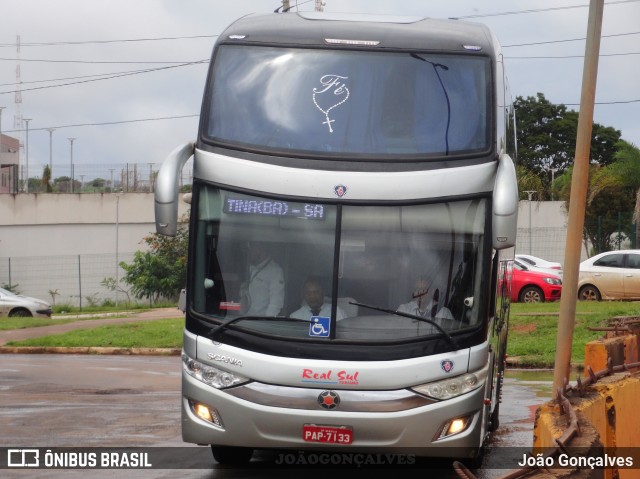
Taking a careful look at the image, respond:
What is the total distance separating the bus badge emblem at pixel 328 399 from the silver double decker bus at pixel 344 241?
1 centimetres

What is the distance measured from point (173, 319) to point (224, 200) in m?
20.9

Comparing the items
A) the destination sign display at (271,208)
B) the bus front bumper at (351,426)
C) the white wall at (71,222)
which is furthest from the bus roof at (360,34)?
the white wall at (71,222)

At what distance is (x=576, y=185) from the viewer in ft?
37.6

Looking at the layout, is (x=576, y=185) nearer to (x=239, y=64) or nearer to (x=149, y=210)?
(x=239, y=64)

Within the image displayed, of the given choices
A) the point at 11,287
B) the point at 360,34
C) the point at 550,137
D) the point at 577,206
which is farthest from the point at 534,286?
the point at 550,137

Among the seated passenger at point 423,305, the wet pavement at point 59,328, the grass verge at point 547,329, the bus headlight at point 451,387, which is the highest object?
the seated passenger at point 423,305

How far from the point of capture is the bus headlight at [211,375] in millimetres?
8898

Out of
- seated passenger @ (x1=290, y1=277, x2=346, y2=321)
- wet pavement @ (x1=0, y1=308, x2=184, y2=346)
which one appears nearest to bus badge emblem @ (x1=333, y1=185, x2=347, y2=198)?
seated passenger @ (x1=290, y1=277, x2=346, y2=321)

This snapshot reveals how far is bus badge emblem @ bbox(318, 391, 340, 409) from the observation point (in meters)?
8.69

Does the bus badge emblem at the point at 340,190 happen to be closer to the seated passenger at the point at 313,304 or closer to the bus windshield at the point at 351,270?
the bus windshield at the point at 351,270

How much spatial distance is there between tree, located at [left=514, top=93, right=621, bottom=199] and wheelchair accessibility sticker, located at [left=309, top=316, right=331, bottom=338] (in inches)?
2614

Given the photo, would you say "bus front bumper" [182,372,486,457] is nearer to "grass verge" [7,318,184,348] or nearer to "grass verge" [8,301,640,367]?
"grass verge" [8,301,640,367]

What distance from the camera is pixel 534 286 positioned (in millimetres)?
32375

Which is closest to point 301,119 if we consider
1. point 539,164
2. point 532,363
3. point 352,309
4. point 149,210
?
point 352,309
